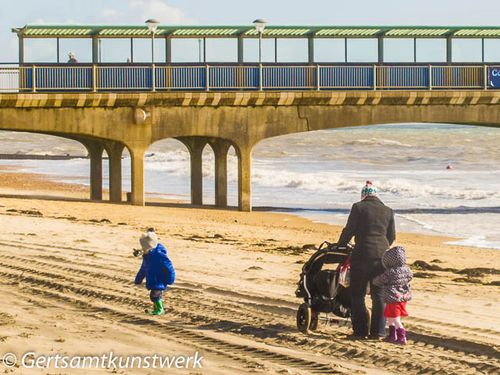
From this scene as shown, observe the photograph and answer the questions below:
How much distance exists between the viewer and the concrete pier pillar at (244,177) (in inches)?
1366

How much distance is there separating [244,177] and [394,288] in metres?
22.4

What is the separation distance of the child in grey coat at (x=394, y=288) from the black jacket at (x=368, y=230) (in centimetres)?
14

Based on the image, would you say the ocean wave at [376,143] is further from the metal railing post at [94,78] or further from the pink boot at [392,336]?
the pink boot at [392,336]

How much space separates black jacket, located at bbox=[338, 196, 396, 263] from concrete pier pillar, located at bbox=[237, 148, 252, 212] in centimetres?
2197

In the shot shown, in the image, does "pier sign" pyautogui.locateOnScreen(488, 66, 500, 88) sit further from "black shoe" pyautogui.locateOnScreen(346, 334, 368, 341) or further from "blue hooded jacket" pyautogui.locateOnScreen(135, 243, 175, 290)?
"black shoe" pyautogui.locateOnScreen(346, 334, 368, 341)

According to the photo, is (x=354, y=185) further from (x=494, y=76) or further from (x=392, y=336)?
(x=392, y=336)

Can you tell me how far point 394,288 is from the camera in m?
12.7

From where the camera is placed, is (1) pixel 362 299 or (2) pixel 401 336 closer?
(2) pixel 401 336

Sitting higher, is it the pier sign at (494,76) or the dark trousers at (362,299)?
the pier sign at (494,76)

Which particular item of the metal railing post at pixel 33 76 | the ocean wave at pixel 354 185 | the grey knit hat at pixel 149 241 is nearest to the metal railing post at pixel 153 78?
the metal railing post at pixel 33 76

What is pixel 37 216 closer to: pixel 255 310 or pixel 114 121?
pixel 114 121

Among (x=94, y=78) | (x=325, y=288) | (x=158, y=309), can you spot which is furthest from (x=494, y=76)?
(x=325, y=288)

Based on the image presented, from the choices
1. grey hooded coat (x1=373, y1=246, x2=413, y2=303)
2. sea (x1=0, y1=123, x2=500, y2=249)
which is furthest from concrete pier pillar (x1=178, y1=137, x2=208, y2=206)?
grey hooded coat (x1=373, y1=246, x2=413, y2=303)

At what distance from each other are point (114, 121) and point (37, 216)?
4880 mm
